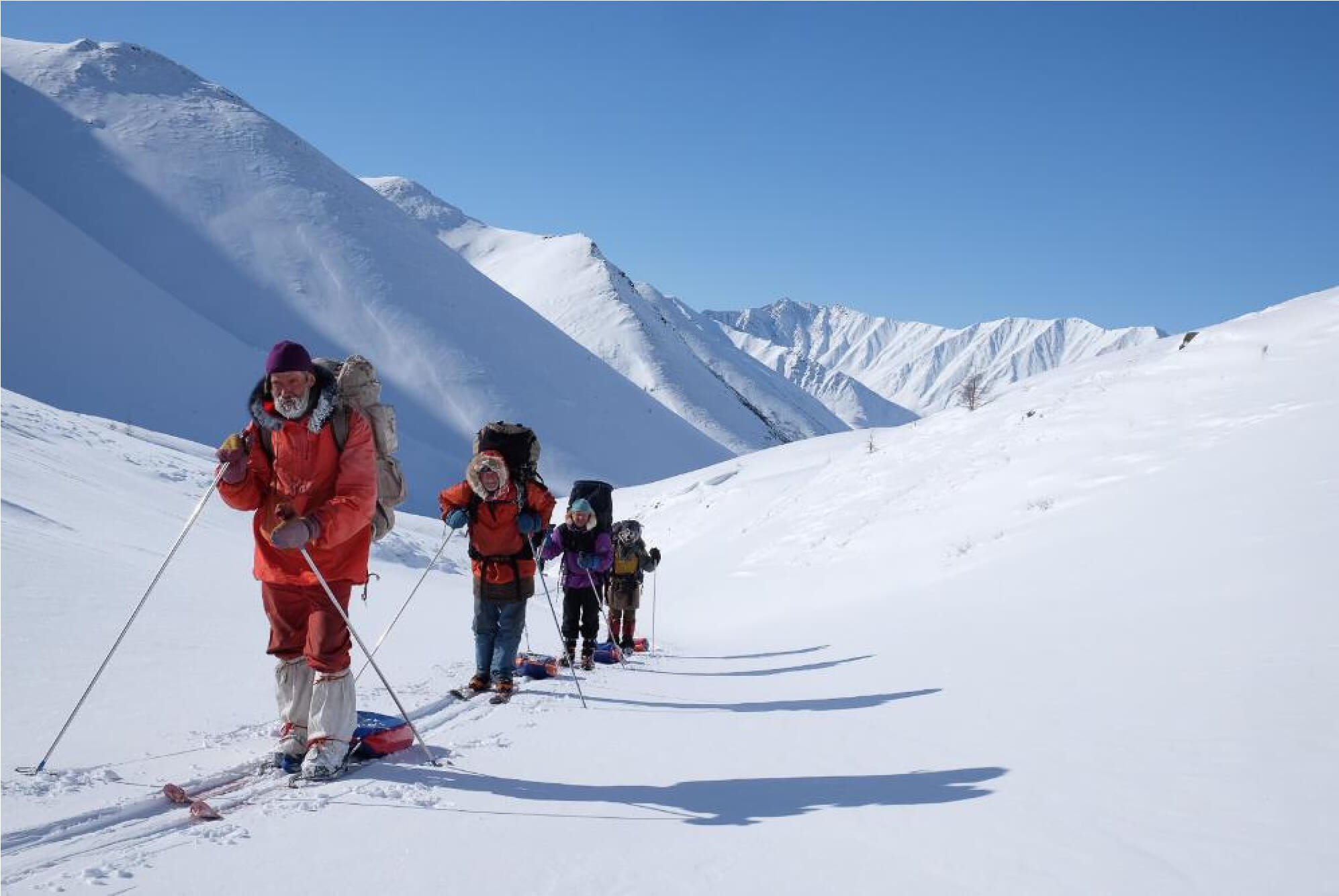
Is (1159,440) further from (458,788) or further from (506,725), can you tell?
(458,788)

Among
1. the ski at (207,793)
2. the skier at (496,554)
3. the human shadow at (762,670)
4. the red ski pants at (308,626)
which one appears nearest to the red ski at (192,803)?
the ski at (207,793)

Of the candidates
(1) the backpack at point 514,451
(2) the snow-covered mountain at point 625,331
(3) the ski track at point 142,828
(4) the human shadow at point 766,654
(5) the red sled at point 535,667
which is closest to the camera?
(3) the ski track at point 142,828

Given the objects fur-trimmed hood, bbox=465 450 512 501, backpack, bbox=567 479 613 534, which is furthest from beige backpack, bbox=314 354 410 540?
backpack, bbox=567 479 613 534

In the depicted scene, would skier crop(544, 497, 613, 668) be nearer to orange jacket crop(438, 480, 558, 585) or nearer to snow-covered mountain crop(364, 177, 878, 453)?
orange jacket crop(438, 480, 558, 585)

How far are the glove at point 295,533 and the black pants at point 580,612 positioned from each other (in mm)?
5768

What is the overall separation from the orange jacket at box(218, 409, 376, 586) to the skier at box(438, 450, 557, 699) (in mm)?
2510

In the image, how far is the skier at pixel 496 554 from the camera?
714cm

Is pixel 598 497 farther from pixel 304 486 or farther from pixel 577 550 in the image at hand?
pixel 304 486

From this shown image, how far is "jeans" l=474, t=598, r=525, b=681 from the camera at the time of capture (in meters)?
7.15

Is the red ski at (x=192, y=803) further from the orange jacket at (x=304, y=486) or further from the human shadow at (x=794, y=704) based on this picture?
the human shadow at (x=794, y=704)

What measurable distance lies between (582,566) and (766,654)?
3.49 meters

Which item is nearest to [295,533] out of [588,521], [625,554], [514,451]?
[514,451]

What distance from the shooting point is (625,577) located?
12.2 metres

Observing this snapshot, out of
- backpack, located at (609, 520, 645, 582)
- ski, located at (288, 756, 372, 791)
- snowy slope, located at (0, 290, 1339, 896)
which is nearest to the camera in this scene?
snowy slope, located at (0, 290, 1339, 896)
